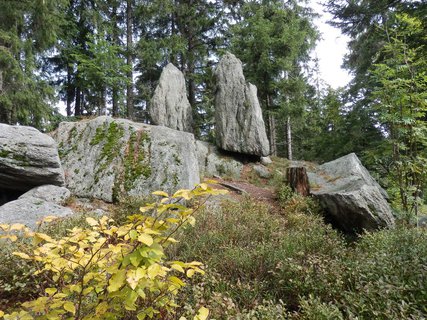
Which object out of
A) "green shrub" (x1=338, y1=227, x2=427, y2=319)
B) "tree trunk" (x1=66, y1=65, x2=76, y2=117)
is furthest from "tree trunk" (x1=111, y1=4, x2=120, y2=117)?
"green shrub" (x1=338, y1=227, x2=427, y2=319)

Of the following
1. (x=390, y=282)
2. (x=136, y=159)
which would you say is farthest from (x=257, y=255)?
(x=136, y=159)

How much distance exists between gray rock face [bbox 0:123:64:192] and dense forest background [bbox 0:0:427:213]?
413cm

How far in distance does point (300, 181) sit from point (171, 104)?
267 inches

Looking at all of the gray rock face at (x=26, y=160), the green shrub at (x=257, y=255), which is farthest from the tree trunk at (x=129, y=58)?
the green shrub at (x=257, y=255)

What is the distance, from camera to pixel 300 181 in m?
7.55

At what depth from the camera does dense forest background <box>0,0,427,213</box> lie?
19.6 ft

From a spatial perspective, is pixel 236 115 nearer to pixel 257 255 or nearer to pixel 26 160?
pixel 26 160

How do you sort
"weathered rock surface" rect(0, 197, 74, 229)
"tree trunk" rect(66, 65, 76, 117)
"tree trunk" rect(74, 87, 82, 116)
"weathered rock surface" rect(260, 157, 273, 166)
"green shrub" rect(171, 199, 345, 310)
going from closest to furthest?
"green shrub" rect(171, 199, 345, 310) → "weathered rock surface" rect(0, 197, 74, 229) → "weathered rock surface" rect(260, 157, 273, 166) → "tree trunk" rect(74, 87, 82, 116) → "tree trunk" rect(66, 65, 76, 117)

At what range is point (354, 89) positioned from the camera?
37.6 ft

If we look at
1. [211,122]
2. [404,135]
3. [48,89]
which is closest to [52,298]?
[404,135]

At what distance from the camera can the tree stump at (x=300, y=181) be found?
7466mm

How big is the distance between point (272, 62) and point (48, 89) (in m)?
9.55

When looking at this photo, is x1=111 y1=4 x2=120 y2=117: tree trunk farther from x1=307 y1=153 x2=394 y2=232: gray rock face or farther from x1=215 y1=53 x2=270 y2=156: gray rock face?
x1=307 y1=153 x2=394 y2=232: gray rock face

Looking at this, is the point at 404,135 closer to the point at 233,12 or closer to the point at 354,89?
the point at 354,89
